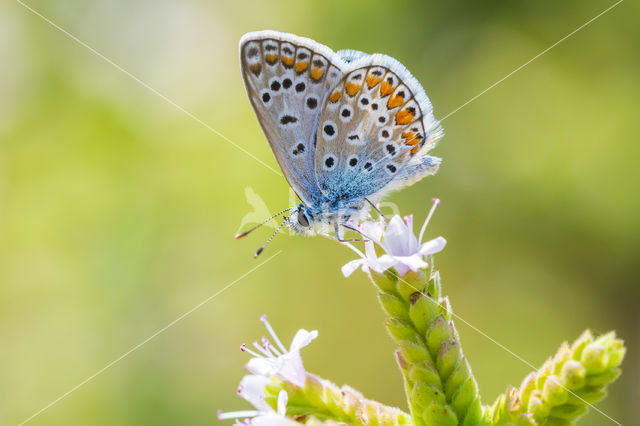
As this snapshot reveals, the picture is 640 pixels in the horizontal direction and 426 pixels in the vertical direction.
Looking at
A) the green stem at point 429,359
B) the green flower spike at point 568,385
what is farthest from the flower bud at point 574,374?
the green stem at point 429,359

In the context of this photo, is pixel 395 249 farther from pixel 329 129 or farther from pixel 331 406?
pixel 329 129

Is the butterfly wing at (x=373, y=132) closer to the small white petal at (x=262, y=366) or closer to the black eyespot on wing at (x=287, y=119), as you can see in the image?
the black eyespot on wing at (x=287, y=119)

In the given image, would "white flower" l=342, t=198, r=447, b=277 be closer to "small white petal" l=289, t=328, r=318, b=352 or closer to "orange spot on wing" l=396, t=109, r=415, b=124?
"small white petal" l=289, t=328, r=318, b=352

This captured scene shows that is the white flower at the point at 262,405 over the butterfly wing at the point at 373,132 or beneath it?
beneath

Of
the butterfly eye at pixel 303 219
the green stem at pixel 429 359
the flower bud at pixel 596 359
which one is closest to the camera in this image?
the flower bud at pixel 596 359

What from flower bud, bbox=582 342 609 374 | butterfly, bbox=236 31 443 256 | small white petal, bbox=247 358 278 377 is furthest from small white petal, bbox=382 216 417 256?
butterfly, bbox=236 31 443 256

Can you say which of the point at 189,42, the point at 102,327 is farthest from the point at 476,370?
the point at 189,42
